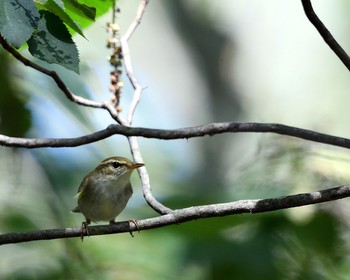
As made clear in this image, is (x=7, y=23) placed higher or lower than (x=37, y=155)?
higher

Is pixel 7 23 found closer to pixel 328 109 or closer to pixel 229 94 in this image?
pixel 229 94

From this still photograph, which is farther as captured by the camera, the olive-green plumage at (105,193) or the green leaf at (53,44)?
the olive-green plumage at (105,193)

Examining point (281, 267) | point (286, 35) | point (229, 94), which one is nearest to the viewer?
point (281, 267)

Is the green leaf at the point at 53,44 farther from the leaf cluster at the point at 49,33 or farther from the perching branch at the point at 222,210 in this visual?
the perching branch at the point at 222,210

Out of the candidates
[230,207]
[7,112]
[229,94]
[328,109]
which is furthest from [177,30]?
[230,207]

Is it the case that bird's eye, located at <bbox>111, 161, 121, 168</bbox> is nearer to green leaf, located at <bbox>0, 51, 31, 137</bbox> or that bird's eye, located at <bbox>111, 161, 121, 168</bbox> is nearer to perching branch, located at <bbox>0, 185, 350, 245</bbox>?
green leaf, located at <bbox>0, 51, 31, 137</bbox>

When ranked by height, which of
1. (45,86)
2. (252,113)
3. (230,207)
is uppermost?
(230,207)

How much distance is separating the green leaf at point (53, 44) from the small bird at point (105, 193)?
163 centimetres

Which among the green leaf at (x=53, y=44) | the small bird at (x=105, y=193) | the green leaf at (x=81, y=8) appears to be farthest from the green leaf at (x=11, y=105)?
the green leaf at (x=53, y=44)

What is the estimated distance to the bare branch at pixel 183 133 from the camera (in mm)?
2154

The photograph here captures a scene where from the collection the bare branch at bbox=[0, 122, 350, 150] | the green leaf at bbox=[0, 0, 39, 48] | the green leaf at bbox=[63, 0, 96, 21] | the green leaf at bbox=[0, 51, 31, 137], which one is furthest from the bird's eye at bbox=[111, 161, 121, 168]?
the green leaf at bbox=[0, 0, 39, 48]

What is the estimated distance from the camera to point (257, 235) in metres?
3.52

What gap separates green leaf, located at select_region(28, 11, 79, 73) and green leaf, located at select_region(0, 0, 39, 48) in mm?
124

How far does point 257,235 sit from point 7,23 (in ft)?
7.08
